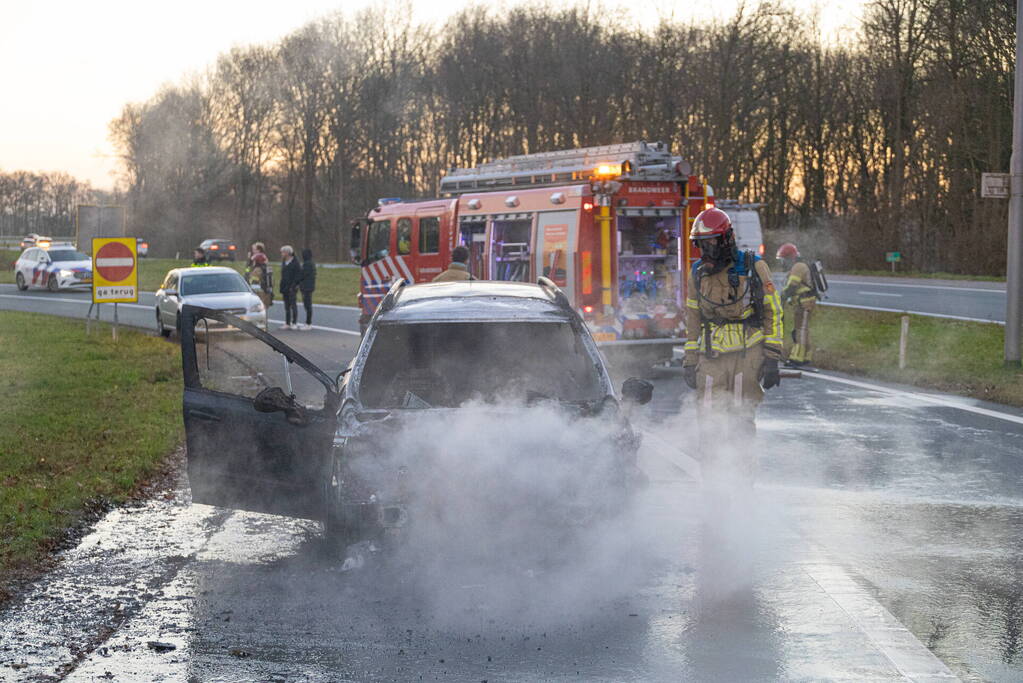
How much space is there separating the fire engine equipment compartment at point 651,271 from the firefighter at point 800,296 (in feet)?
5.85

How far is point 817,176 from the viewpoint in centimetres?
5438

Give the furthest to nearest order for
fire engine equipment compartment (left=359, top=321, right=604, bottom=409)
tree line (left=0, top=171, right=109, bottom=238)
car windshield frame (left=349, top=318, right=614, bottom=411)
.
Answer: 1. tree line (left=0, top=171, right=109, bottom=238)
2. fire engine equipment compartment (left=359, top=321, right=604, bottom=409)
3. car windshield frame (left=349, top=318, right=614, bottom=411)

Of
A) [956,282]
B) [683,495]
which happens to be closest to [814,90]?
[956,282]

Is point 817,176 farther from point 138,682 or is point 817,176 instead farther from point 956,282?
point 138,682

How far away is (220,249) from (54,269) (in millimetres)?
23745

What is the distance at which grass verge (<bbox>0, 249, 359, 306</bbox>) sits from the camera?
38.8m

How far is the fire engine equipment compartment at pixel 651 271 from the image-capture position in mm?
17578

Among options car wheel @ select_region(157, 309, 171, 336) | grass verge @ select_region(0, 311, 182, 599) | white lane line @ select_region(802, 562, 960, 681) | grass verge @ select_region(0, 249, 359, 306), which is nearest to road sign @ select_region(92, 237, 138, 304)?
grass verge @ select_region(0, 311, 182, 599)

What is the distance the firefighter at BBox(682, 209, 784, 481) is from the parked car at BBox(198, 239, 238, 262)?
58980mm

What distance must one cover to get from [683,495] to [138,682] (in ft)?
15.0

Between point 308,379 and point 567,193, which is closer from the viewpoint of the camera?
point 308,379

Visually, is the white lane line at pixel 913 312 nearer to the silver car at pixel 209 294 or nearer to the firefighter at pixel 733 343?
the silver car at pixel 209 294

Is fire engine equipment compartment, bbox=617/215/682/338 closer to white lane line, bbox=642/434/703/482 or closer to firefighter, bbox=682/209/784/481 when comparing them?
white lane line, bbox=642/434/703/482

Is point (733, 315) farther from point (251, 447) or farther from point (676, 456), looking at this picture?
point (251, 447)
